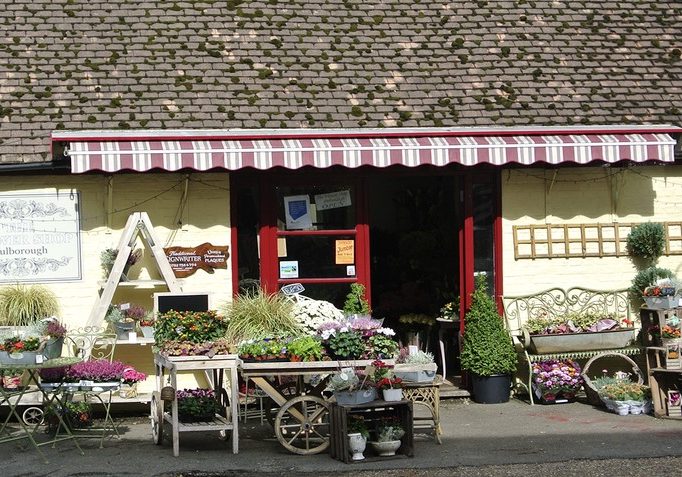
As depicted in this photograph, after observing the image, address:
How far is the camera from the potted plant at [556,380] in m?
12.1

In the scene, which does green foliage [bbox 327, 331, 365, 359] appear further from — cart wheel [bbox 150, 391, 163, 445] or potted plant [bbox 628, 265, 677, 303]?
potted plant [bbox 628, 265, 677, 303]

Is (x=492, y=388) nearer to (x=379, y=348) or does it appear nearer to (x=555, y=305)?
(x=555, y=305)

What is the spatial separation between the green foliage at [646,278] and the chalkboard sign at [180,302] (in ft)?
15.9

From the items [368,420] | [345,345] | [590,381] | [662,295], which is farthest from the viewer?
[590,381]

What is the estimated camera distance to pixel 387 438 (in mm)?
9484

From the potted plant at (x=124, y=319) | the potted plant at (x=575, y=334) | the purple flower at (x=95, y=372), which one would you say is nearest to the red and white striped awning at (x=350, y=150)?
the potted plant at (x=124, y=319)

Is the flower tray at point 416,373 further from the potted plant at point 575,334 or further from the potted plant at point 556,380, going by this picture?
the potted plant at point 556,380

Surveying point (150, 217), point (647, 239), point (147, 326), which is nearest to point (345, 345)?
point (147, 326)

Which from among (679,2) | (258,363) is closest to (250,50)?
(258,363)

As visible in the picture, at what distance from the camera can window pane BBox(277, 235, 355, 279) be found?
1244 centimetres

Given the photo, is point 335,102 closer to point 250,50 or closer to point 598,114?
point 250,50

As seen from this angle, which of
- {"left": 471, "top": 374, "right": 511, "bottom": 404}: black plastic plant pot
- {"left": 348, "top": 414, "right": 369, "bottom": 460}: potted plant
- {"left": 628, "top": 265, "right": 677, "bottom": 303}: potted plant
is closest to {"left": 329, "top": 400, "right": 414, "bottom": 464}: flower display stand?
{"left": 348, "top": 414, "right": 369, "bottom": 460}: potted plant

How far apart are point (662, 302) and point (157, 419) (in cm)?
554

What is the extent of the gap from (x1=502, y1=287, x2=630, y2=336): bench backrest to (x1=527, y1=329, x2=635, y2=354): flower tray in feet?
1.27
